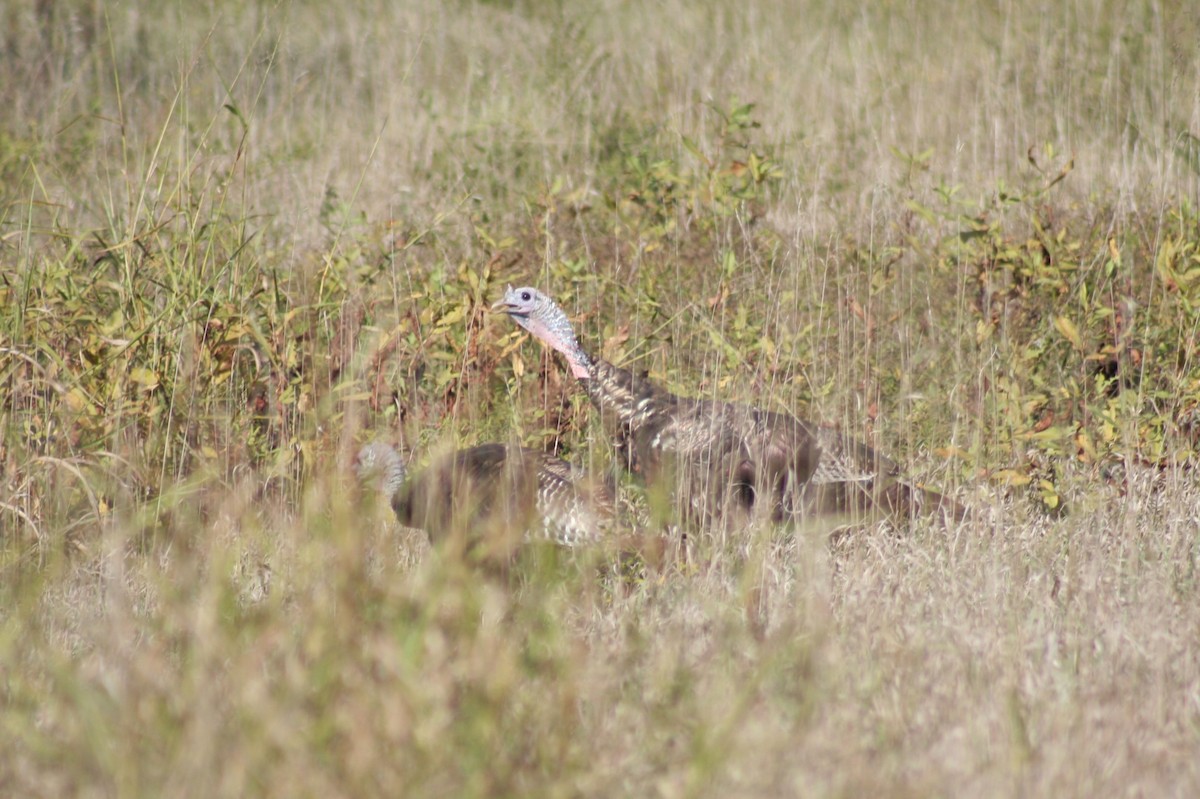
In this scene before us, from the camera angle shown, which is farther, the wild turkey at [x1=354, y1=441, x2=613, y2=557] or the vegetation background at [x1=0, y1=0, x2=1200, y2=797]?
the wild turkey at [x1=354, y1=441, x2=613, y2=557]

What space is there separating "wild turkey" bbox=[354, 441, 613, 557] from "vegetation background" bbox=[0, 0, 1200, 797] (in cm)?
15

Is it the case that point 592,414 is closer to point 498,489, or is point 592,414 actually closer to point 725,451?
point 725,451

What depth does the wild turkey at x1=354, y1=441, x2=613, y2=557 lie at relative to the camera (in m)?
3.72

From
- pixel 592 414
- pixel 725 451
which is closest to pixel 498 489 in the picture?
pixel 725 451

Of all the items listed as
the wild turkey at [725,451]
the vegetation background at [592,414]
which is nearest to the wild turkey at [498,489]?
the vegetation background at [592,414]

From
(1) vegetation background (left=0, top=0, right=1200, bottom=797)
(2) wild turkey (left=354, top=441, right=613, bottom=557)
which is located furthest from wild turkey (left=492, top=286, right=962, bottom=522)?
(2) wild turkey (left=354, top=441, right=613, bottom=557)

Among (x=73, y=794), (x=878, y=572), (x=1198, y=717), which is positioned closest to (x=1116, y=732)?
(x=1198, y=717)

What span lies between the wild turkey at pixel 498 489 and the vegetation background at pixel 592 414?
0.50 feet

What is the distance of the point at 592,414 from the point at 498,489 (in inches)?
40.6

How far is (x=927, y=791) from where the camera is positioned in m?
2.21

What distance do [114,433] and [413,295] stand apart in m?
1.08

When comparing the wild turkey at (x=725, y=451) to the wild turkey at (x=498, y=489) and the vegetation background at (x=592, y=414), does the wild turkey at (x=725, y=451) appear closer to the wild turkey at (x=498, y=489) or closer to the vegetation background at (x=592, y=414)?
the vegetation background at (x=592, y=414)

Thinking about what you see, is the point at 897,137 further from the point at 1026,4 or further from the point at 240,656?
the point at 240,656

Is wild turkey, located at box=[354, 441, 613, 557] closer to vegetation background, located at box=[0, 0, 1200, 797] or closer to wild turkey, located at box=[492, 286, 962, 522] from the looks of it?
vegetation background, located at box=[0, 0, 1200, 797]
